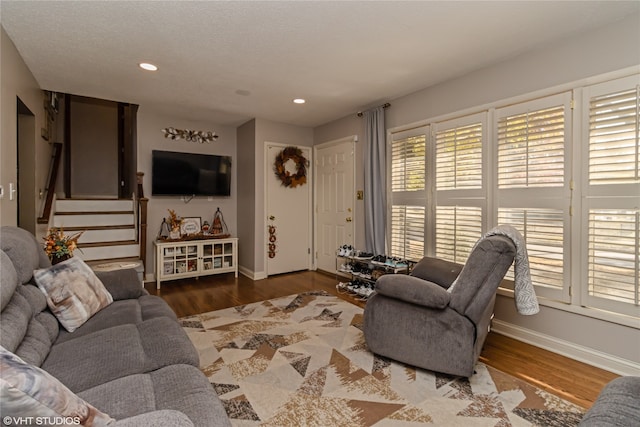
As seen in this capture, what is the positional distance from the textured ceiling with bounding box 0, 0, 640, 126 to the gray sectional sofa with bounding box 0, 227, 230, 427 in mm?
1582

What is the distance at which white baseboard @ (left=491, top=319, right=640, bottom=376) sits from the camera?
2.15 m

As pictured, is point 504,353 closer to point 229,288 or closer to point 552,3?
point 552,3

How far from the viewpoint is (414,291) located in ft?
6.89

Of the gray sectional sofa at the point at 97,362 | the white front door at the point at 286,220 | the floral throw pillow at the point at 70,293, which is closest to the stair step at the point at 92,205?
the white front door at the point at 286,220

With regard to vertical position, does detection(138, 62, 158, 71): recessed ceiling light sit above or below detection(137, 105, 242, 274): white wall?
above

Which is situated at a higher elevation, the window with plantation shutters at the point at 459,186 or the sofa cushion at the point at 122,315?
the window with plantation shutters at the point at 459,186

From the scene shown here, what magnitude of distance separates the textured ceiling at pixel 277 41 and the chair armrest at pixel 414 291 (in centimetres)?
184

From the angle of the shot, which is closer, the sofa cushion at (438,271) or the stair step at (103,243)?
the sofa cushion at (438,271)

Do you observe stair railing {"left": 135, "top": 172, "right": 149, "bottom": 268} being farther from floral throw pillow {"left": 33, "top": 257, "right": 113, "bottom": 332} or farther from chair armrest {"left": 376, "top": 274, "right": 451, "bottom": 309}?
chair armrest {"left": 376, "top": 274, "right": 451, "bottom": 309}

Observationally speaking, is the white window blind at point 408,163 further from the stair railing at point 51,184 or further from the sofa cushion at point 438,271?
the stair railing at point 51,184

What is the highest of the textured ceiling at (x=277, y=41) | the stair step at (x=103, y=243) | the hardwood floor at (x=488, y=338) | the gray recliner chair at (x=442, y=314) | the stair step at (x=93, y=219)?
the textured ceiling at (x=277, y=41)

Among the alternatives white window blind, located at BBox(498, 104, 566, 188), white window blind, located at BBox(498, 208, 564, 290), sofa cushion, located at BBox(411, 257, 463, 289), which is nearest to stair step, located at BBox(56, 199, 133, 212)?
sofa cushion, located at BBox(411, 257, 463, 289)

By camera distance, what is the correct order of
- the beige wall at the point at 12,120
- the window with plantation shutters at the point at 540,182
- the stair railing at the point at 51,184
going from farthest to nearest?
1. the stair railing at the point at 51,184
2. the window with plantation shutters at the point at 540,182
3. the beige wall at the point at 12,120

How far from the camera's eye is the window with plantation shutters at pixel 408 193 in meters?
3.51
